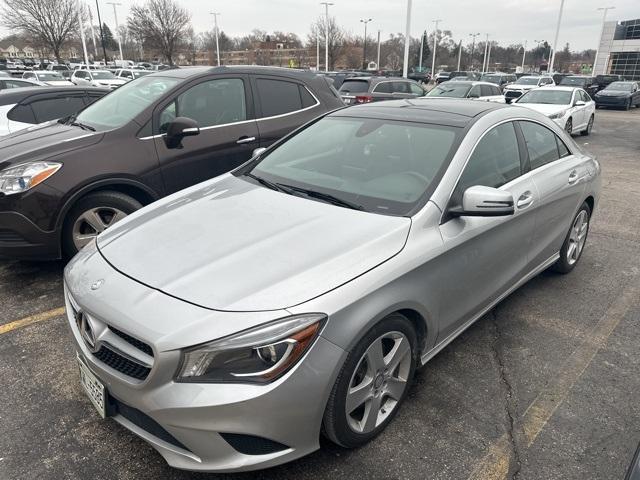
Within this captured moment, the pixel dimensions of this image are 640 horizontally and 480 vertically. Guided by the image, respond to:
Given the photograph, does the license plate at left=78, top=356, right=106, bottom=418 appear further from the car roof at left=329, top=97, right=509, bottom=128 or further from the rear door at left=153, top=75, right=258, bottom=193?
the rear door at left=153, top=75, right=258, bottom=193

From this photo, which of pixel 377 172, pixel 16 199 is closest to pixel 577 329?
pixel 377 172

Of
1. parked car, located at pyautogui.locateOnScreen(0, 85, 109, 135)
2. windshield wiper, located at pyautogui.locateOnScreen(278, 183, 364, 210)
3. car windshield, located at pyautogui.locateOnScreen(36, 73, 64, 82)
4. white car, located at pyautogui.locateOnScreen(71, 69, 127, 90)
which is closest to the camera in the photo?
windshield wiper, located at pyautogui.locateOnScreen(278, 183, 364, 210)

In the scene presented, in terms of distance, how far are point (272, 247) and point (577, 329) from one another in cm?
256

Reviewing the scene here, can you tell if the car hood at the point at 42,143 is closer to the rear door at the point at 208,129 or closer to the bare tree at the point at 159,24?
the rear door at the point at 208,129

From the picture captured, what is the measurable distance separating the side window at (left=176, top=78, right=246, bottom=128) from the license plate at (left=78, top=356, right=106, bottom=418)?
300cm

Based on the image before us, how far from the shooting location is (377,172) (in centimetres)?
296

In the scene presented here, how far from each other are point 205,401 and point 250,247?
765mm

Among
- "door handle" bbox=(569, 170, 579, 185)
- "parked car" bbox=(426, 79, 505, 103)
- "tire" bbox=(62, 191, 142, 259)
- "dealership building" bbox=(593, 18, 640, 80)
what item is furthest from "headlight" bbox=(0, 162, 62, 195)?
"dealership building" bbox=(593, 18, 640, 80)

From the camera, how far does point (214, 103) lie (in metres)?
4.93

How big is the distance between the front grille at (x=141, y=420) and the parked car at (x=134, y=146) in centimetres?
235

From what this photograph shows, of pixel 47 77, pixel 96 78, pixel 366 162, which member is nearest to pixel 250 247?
pixel 366 162

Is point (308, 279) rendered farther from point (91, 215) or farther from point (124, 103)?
point (124, 103)

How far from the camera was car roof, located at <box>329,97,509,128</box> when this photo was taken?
3.15 m

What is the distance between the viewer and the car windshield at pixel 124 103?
454cm
